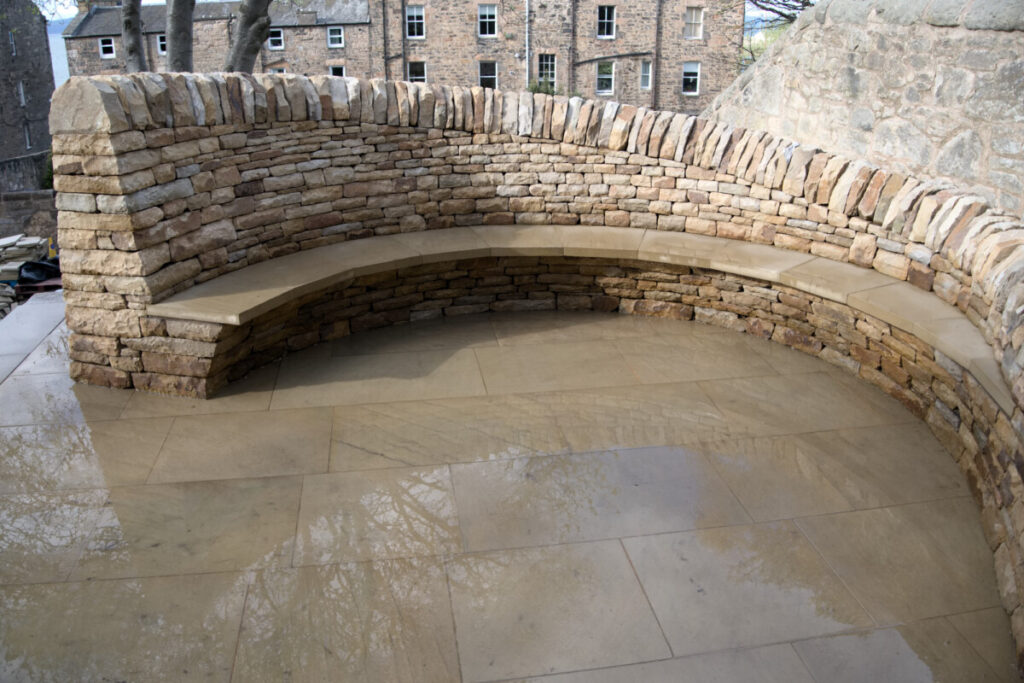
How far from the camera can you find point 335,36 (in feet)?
87.4

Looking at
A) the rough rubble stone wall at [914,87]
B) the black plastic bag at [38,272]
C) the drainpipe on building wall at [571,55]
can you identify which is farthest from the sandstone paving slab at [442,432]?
the drainpipe on building wall at [571,55]

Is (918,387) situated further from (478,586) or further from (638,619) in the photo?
(478,586)

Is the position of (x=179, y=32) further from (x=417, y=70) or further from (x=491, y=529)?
(x=417, y=70)

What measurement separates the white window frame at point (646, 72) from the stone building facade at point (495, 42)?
1.4 inches

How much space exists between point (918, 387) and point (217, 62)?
28.2 meters

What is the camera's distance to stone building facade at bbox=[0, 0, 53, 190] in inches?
1005

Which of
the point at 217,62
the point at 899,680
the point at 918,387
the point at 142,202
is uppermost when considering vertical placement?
the point at 217,62

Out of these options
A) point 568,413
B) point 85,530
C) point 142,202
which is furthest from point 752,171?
point 85,530

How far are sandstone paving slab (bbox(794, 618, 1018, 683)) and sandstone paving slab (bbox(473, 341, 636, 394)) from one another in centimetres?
198

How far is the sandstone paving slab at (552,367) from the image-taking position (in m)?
4.32

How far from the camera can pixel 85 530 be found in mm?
3105

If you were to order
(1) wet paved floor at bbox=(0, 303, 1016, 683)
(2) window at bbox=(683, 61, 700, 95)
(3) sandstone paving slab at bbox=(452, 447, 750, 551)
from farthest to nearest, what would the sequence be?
(2) window at bbox=(683, 61, 700, 95)
(3) sandstone paving slab at bbox=(452, 447, 750, 551)
(1) wet paved floor at bbox=(0, 303, 1016, 683)

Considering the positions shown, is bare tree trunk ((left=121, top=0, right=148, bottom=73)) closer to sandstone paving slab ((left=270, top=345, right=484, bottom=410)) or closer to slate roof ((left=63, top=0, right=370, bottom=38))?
sandstone paving slab ((left=270, top=345, right=484, bottom=410))

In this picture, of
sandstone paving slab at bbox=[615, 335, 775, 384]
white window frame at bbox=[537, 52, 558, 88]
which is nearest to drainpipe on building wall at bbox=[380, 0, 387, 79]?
white window frame at bbox=[537, 52, 558, 88]
